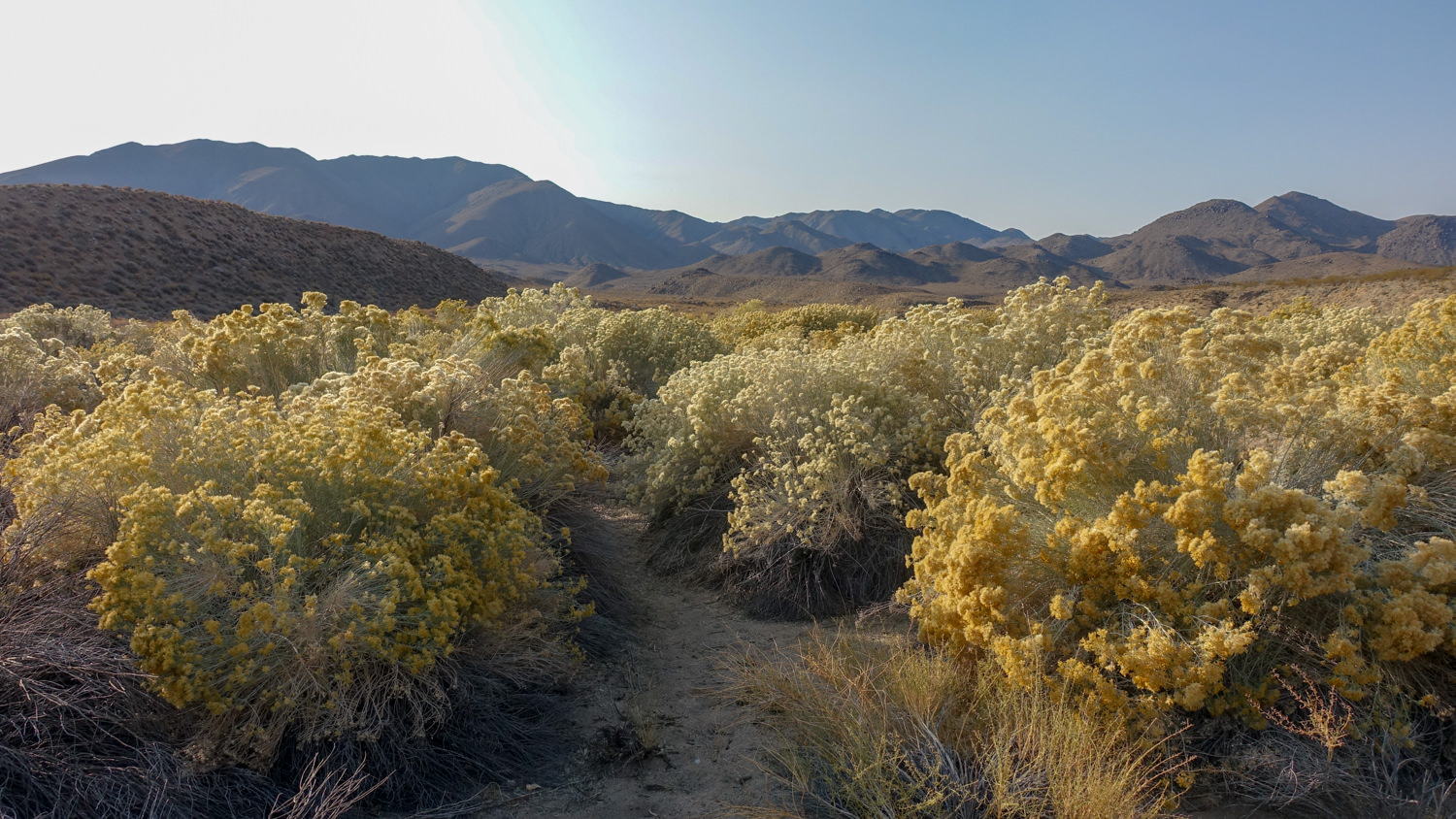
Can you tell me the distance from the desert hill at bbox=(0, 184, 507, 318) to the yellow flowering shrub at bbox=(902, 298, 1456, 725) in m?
28.7

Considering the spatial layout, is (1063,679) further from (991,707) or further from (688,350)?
(688,350)

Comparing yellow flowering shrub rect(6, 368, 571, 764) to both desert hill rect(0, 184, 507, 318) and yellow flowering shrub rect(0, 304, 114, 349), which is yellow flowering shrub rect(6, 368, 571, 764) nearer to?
yellow flowering shrub rect(0, 304, 114, 349)

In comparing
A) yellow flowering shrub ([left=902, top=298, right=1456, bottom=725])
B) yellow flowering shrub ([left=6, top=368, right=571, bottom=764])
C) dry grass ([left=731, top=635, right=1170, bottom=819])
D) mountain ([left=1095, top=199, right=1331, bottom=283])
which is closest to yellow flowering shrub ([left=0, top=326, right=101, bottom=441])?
yellow flowering shrub ([left=6, top=368, right=571, bottom=764])

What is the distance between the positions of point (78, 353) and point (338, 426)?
19.5 feet

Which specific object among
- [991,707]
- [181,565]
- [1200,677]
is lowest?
[991,707]

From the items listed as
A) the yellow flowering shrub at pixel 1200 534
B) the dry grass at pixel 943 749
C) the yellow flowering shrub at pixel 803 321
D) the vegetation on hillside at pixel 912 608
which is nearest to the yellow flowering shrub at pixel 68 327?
the vegetation on hillside at pixel 912 608

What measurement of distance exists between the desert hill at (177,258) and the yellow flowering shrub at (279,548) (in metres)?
26.0

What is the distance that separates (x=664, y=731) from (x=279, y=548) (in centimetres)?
197

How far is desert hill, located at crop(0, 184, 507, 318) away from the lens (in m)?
26.0

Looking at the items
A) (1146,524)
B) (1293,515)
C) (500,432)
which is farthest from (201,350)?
(1293,515)

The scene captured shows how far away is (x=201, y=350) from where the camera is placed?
5.95 meters

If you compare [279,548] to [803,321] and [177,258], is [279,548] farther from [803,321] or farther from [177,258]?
[177,258]

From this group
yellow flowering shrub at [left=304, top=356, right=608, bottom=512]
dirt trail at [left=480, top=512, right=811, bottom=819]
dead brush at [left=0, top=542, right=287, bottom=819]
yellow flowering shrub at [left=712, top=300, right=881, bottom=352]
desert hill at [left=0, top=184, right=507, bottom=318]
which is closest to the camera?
dead brush at [left=0, top=542, right=287, bottom=819]

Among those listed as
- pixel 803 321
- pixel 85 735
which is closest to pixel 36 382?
pixel 85 735
